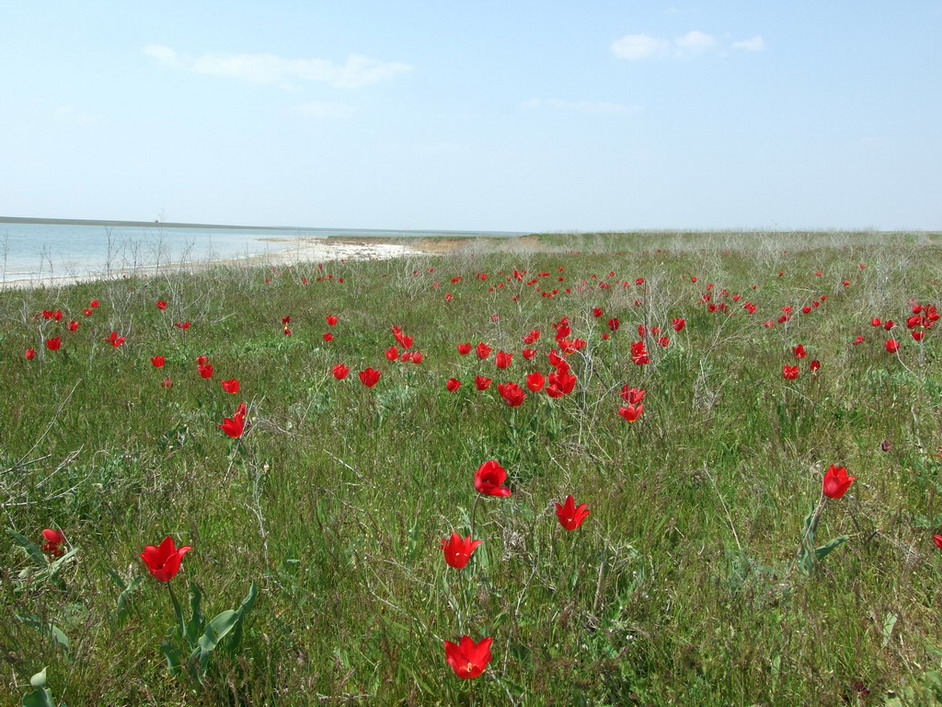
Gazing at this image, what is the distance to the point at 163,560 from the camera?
1342 mm

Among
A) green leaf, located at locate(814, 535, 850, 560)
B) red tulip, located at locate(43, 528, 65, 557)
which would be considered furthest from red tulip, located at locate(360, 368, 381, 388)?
green leaf, located at locate(814, 535, 850, 560)

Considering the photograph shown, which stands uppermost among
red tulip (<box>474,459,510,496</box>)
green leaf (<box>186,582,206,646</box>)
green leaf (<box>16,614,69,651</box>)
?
red tulip (<box>474,459,510,496</box>)

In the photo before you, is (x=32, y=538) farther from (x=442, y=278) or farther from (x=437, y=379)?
(x=442, y=278)

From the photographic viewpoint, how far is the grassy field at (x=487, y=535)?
4.59ft

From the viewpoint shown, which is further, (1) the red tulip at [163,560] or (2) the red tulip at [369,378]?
(2) the red tulip at [369,378]

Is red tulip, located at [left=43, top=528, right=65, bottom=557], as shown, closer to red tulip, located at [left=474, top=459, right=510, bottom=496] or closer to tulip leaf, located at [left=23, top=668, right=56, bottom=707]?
tulip leaf, located at [left=23, top=668, right=56, bottom=707]

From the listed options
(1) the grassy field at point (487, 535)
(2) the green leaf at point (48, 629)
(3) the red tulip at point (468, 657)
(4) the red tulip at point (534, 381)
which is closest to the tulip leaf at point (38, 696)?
(1) the grassy field at point (487, 535)

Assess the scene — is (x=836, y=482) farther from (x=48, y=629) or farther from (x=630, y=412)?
(x=48, y=629)

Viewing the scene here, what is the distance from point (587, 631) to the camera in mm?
1509

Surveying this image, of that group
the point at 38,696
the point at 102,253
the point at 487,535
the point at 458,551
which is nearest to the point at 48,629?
the point at 38,696

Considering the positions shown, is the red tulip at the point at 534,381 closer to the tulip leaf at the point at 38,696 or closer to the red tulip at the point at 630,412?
the red tulip at the point at 630,412

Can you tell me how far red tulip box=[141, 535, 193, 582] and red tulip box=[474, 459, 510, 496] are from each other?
70 centimetres

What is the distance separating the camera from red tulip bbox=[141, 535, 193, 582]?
128 centimetres

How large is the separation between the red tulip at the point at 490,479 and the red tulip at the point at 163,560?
700mm
